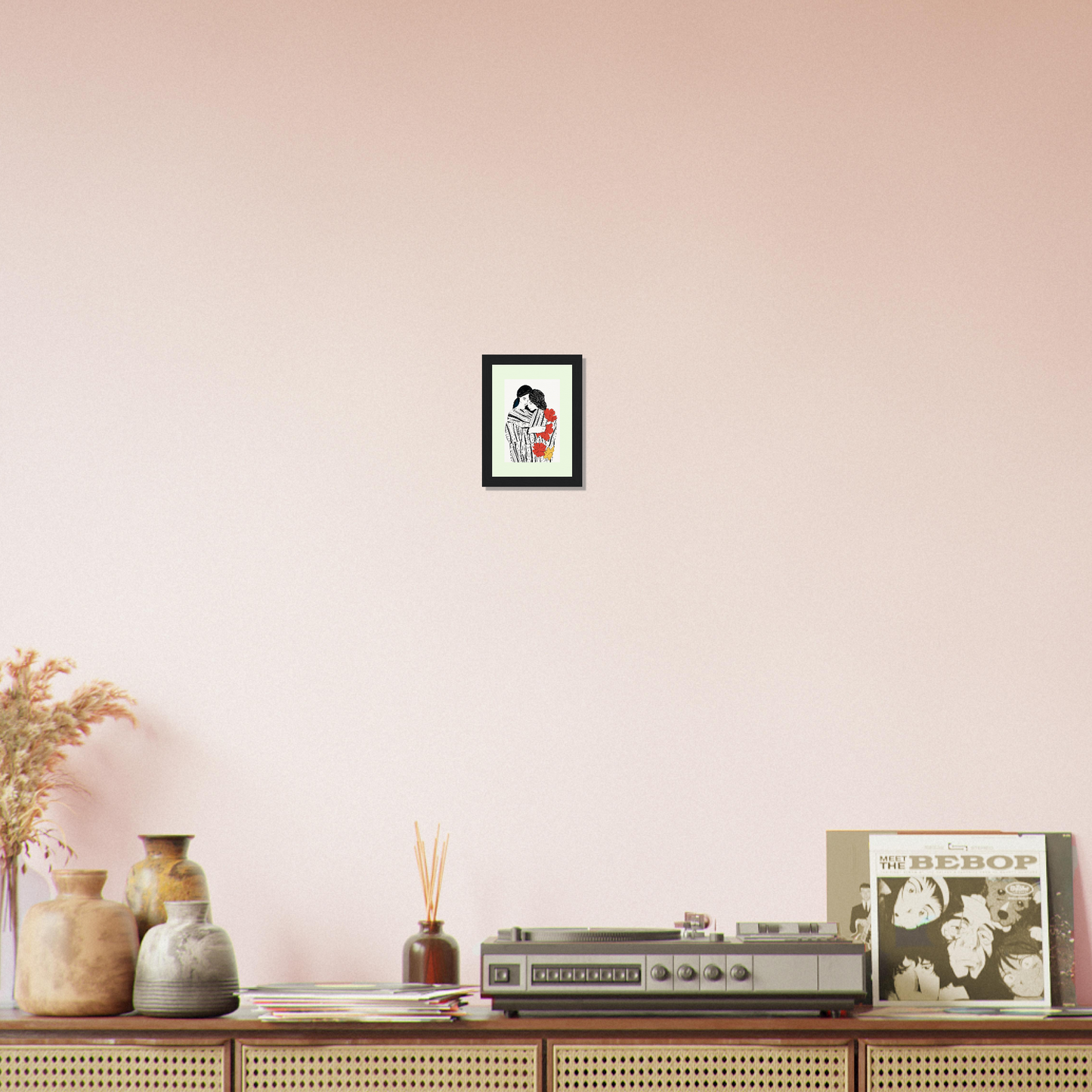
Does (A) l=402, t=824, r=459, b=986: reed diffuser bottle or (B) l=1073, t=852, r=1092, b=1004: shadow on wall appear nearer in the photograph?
(A) l=402, t=824, r=459, b=986: reed diffuser bottle

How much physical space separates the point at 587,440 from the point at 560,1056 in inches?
45.6

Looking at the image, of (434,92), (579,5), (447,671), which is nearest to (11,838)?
(447,671)

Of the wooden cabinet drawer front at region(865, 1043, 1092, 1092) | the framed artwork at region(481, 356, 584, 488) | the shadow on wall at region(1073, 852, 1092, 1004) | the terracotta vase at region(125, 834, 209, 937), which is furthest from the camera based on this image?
the framed artwork at region(481, 356, 584, 488)

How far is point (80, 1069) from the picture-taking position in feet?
6.57

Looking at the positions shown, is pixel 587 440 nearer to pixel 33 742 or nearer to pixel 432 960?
pixel 432 960

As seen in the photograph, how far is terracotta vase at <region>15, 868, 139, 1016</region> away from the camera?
6.79 feet

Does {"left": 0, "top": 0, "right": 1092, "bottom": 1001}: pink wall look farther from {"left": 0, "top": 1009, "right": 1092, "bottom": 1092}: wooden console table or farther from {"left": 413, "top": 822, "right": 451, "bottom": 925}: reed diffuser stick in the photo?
{"left": 0, "top": 1009, "right": 1092, "bottom": 1092}: wooden console table

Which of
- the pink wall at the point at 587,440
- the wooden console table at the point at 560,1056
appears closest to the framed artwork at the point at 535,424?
the pink wall at the point at 587,440

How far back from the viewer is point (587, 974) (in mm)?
2006

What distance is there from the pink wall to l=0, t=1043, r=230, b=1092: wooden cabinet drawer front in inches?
15.5

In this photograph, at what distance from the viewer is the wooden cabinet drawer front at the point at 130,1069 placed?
2.00 meters

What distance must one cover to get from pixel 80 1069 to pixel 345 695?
0.80 metres

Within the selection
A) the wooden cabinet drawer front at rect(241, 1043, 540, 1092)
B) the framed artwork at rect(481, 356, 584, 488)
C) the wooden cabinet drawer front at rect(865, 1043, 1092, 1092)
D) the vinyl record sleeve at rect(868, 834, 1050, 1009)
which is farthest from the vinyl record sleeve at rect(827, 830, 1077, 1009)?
the framed artwork at rect(481, 356, 584, 488)

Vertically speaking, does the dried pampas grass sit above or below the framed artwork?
below
